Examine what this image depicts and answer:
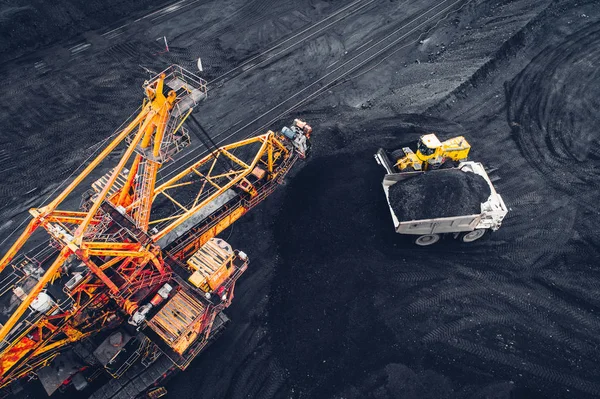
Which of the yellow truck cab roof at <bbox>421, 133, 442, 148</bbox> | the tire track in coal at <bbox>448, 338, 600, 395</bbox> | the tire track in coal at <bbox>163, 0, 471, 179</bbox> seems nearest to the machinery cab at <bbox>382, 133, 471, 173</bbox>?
the yellow truck cab roof at <bbox>421, 133, 442, 148</bbox>

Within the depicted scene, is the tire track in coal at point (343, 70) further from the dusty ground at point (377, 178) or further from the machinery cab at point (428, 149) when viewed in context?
the machinery cab at point (428, 149)

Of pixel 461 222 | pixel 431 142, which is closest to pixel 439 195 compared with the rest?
pixel 461 222

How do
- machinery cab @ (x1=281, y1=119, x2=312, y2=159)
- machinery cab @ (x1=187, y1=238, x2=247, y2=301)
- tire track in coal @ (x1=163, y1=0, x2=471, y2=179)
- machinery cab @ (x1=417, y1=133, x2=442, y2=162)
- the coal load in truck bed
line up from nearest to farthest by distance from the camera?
machinery cab @ (x1=187, y1=238, x2=247, y2=301) < the coal load in truck bed < machinery cab @ (x1=281, y1=119, x2=312, y2=159) < machinery cab @ (x1=417, y1=133, x2=442, y2=162) < tire track in coal @ (x1=163, y1=0, x2=471, y2=179)

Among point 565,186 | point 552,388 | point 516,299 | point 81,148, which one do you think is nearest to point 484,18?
point 565,186

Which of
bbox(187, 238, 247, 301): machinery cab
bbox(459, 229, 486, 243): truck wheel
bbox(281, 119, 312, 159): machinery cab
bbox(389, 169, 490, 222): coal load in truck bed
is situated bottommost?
bbox(459, 229, 486, 243): truck wheel

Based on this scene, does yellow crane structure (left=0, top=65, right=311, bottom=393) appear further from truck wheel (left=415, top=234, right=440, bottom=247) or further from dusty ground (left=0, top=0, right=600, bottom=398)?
truck wheel (left=415, top=234, right=440, bottom=247)

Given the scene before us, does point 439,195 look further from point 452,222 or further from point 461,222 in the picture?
point 461,222

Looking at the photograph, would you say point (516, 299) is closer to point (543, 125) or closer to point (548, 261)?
point (548, 261)
